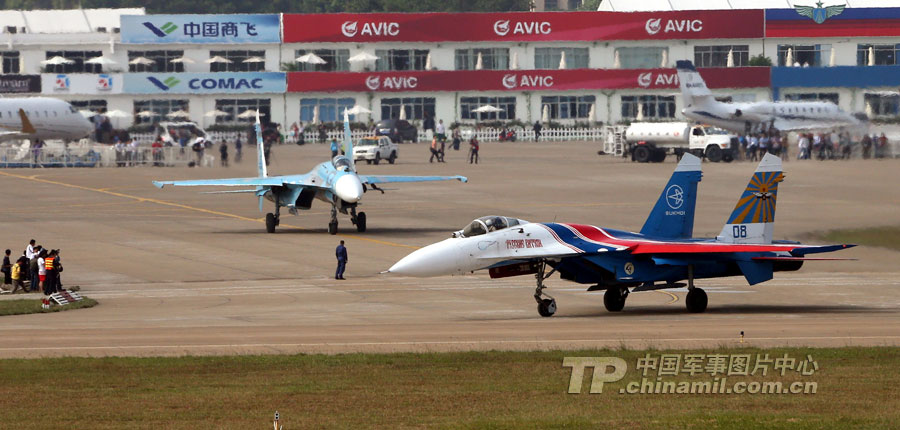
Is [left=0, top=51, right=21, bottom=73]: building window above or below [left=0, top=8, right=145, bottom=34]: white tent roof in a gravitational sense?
below

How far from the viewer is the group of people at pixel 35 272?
37.8 m

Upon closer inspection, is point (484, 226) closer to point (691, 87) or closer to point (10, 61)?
point (691, 87)

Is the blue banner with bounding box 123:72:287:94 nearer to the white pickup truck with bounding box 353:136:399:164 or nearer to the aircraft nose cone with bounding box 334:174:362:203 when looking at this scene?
the white pickup truck with bounding box 353:136:399:164

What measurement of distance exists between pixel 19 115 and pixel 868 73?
3185 inches

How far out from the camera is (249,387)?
71.6 feet

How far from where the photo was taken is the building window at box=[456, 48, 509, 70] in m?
135

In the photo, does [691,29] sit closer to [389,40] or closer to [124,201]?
[389,40]

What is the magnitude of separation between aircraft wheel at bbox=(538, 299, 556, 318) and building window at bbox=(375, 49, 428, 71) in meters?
103

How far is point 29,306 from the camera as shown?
36125 millimetres

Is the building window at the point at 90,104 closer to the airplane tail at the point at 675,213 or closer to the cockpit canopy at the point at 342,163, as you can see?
the cockpit canopy at the point at 342,163

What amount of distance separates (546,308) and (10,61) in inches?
4382

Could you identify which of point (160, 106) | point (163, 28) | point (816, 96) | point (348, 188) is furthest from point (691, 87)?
point (163, 28)

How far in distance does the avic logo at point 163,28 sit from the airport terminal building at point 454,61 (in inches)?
5.6

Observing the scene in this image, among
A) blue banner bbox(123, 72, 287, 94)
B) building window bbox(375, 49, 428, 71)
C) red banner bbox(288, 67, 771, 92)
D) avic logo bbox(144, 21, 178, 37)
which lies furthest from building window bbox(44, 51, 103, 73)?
building window bbox(375, 49, 428, 71)
